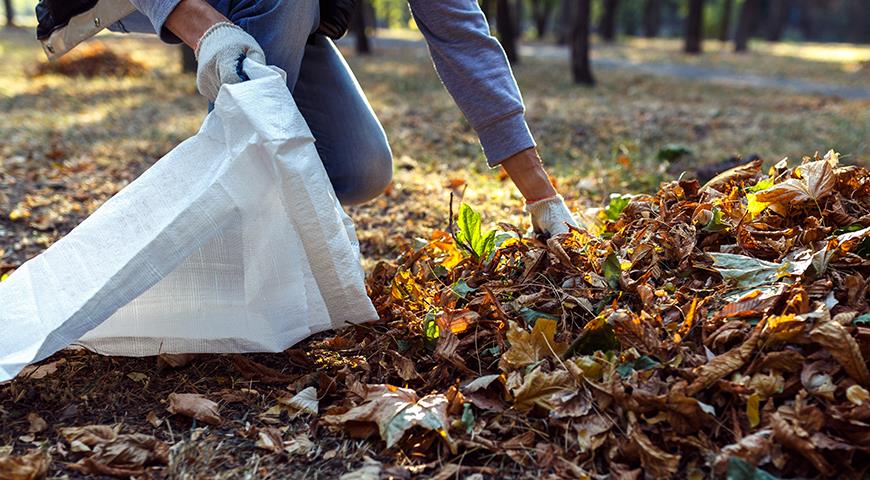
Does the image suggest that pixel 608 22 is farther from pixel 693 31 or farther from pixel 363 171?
pixel 363 171

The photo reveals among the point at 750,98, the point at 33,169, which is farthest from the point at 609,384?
the point at 750,98

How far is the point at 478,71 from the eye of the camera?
80.5 inches

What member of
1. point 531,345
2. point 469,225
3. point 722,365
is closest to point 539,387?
point 531,345

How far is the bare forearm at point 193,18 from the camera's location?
1.88 m

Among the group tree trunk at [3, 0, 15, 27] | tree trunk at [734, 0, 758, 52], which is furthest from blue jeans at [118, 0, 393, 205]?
tree trunk at [3, 0, 15, 27]

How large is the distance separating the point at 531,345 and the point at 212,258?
74cm

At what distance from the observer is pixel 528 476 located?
1467mm

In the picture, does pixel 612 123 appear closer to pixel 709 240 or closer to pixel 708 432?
pixel 709 240

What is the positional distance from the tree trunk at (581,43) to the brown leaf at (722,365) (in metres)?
7.26

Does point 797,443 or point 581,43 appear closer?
point 797,443

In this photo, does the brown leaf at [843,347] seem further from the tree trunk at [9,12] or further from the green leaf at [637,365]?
the tree trunk at [9,12]

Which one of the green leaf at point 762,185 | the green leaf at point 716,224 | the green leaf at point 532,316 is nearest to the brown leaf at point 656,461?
the green leaf at point 532,316

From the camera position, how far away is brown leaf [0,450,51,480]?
1.40 m

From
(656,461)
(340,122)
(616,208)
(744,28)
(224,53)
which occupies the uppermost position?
(224,53)
